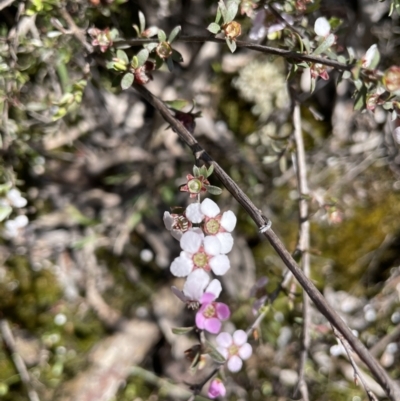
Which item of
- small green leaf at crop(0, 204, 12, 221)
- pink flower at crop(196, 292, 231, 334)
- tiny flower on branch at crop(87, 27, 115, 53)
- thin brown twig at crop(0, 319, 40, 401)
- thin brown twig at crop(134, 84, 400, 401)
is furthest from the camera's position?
thin brown twig at crop(0, 319, 40, 401)

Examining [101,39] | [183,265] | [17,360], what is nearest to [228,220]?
[183,265]

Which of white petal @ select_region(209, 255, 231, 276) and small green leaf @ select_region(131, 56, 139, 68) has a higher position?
small green leaf @ select_region(131, 56, 139, 68)

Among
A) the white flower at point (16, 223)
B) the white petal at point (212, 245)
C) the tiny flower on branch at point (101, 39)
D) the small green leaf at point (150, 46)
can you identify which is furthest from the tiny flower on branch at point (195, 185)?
the white flower at point (16, 223)

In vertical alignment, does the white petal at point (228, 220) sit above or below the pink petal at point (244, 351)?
above

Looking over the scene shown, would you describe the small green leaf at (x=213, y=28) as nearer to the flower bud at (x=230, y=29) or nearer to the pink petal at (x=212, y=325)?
the flower bud at (x=230, y=29)

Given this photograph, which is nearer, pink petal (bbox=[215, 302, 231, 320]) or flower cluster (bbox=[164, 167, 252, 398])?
flower cluster (bbox=[164, 167, 252, 398])

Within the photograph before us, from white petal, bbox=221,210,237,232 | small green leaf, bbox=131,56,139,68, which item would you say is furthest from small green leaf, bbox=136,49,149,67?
white petal, bbox=221,210,237,232

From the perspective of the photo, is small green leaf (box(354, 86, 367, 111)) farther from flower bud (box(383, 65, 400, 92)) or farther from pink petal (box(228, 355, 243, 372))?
pink petal (box(228, 355, 243, 372))

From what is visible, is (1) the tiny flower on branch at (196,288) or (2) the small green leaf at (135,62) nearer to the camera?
(1) the tiny flower on branch at (196,288)
